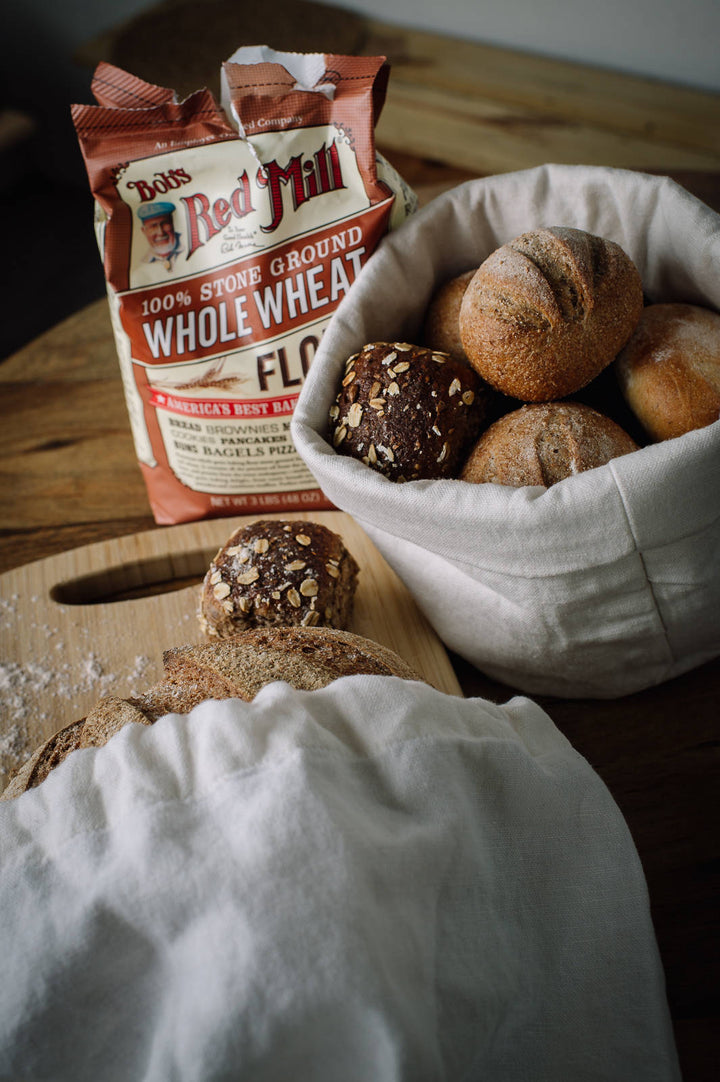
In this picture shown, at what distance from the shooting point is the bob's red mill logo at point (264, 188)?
98cm

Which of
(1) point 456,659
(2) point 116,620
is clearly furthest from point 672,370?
(2) point 116,620

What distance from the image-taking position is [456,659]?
0.95 metres

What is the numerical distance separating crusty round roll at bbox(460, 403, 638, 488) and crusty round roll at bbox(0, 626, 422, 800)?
193 millimetres

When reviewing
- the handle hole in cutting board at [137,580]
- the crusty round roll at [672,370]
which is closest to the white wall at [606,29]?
the crusty round roll at [672,370]

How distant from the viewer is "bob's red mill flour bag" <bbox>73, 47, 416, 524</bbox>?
0.97 m

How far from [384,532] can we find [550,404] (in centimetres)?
20

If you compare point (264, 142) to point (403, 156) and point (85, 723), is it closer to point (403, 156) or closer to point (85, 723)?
point (85, 723)

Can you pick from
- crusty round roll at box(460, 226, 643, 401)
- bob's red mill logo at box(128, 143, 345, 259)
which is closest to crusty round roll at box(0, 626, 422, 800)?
crusty round roll at box(460, 226, 643, 401)

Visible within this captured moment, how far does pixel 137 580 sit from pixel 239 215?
18.1 inches

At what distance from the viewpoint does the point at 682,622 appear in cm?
81

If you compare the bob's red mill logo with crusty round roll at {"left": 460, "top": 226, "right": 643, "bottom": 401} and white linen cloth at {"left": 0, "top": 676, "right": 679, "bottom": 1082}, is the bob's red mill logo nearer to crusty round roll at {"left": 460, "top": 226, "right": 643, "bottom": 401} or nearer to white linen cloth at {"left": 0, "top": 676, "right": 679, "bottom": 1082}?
crusty round roll at {"left": 460, "top": 226, "right": 643, "bottom": 401}

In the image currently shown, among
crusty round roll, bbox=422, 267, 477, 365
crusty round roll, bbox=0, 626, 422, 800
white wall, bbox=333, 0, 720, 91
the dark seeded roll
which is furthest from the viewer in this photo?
white wall, bbox=333, 0, 720, 91

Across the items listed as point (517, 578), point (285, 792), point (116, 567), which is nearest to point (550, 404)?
point (517, 578)

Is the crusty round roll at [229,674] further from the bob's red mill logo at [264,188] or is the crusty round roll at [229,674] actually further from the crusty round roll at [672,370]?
the bob's red mill logo at [264,188]
